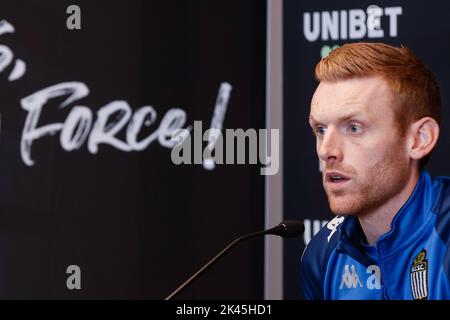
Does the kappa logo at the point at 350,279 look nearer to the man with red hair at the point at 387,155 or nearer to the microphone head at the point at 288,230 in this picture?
the man with red hair at the point at 387,155

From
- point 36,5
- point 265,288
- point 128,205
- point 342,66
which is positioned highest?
point 36,5

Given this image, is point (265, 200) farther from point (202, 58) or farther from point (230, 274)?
point (202, 58)

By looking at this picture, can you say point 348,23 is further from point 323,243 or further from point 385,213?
point 385,213

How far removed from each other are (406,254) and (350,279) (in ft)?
0.69

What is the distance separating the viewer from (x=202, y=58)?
3.80 meters

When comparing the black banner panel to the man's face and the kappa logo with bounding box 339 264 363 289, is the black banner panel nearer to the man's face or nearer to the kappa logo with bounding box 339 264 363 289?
the kappa logo with bounding box 339 264 363 289

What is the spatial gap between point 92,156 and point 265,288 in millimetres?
1096

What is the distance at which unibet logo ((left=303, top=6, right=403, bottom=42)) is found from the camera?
351cm

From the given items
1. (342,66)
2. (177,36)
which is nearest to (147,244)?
(177,36)

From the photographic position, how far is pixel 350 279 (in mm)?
1918

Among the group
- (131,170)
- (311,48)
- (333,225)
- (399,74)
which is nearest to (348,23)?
(311,48)
